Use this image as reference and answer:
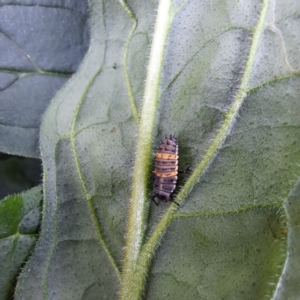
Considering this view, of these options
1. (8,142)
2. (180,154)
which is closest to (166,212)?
(180,154)

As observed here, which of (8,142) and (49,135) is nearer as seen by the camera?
(49,135)

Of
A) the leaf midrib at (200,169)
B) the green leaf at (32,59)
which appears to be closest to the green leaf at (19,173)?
the green leaf at (32,59)

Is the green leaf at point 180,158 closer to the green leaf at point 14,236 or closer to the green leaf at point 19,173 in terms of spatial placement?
the green leaf at point 14,236

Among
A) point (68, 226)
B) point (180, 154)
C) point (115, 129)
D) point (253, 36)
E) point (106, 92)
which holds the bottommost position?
point (68, 226)

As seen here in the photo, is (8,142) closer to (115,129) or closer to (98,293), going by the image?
(115,129)

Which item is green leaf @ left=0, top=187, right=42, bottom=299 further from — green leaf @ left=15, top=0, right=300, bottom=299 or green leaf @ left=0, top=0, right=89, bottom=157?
green leaf @ left=0, top=0, right=89, bottom=157

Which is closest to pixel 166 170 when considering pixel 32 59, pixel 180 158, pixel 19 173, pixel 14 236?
pixel 180 158

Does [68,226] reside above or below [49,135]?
below
